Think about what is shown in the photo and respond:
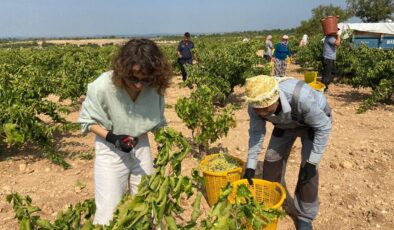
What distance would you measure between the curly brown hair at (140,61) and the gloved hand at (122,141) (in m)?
0.32

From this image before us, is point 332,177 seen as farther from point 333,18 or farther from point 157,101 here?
point 333,18

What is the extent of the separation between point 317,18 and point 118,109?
55.2m

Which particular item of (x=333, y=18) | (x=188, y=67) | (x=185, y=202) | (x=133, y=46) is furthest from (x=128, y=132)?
(x=333, y=18)

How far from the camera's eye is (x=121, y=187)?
2.66 m

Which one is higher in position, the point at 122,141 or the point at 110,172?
the point at 122,141

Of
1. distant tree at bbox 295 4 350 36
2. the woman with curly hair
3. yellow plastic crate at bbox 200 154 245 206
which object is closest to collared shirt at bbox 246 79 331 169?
yellow plastic crate at bbox 200 154 245 206

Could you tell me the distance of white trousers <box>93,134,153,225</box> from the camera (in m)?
2.53

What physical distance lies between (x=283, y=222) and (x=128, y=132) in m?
1.98

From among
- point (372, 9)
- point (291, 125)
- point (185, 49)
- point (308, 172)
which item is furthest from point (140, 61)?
point (372, 9)

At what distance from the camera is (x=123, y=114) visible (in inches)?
99.9

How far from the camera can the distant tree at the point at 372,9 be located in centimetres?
4697

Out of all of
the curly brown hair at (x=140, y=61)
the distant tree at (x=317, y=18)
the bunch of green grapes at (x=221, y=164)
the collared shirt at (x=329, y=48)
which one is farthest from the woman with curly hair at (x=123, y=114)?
the distant tree at (x=317, y=18)

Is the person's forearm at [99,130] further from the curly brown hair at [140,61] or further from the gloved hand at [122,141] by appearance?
the curly brown hair at [140,61]

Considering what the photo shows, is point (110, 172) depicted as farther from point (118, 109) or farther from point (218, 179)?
point (218, 179)
